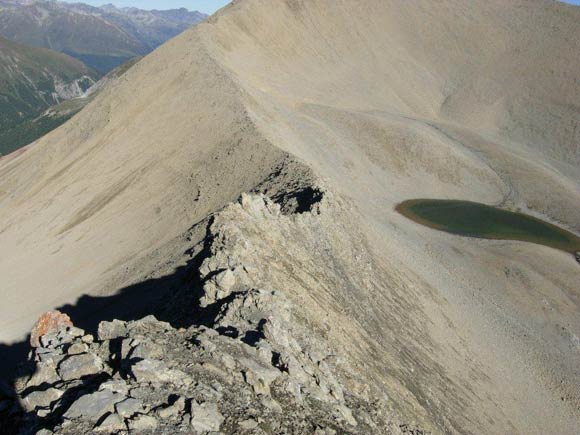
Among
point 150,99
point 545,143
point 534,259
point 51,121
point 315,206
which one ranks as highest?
point 51,121

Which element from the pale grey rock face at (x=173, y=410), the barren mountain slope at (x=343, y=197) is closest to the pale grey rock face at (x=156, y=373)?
the pale grey rock face at (x=173, y=410)

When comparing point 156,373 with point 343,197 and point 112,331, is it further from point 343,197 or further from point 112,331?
point 343,197

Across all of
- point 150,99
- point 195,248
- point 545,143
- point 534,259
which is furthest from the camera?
point 545,143

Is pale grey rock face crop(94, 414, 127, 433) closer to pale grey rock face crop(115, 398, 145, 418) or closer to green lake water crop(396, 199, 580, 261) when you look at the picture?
pale grey rock face crop(115, 398, 145, 418)

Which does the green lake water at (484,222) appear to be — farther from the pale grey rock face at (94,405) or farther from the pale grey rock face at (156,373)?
the pale grey rock face at (94,405)

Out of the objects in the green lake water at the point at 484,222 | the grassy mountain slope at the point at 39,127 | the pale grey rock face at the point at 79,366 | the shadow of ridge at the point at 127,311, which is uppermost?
the grassy mountain slope at the point at 39,127

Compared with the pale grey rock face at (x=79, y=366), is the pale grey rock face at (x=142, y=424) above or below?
below

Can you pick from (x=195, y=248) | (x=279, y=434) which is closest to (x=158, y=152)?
(x=195, y=248)

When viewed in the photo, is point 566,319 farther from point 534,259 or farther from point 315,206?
point 315,206
